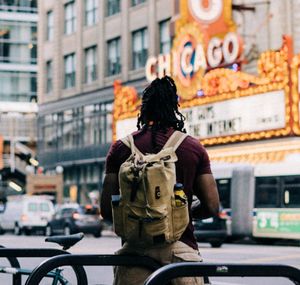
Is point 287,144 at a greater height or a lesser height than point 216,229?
greater

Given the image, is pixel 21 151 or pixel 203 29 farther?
pixel 21 151

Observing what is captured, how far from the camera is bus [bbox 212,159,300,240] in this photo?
95.1 ft

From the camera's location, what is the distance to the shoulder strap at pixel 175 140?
16.4 ft

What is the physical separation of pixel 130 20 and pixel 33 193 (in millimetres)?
14452

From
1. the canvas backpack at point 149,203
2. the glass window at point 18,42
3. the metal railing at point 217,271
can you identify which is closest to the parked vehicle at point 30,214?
the glass window at point 18,42

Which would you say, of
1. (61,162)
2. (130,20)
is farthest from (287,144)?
(61,162)

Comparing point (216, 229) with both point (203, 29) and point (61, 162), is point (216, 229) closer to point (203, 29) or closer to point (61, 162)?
point (203, 29)

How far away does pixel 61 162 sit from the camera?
180 ft

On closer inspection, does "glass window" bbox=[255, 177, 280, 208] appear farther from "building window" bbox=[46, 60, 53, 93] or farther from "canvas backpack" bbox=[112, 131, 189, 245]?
"building window" bbox=[46, 60, 53, 93]

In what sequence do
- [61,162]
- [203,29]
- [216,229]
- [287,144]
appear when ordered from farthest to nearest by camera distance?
[61,162]
[203,29]
[287,144]
[216,229]

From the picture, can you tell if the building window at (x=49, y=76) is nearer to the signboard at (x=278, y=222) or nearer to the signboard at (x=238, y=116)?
the signboard at (x=238, y=116)

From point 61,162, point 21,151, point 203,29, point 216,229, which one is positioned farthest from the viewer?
point 21,151

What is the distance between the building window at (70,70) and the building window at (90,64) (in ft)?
5.24

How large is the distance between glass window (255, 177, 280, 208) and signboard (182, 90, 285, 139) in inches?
91.5
